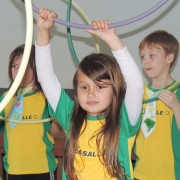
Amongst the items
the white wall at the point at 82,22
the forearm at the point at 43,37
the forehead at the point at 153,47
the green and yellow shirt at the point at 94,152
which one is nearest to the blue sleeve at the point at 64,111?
the green and yellow shirt at the point at 94,152

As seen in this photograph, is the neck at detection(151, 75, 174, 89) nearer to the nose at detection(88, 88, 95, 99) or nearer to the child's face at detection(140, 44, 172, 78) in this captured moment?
the child's face at detection(140, 44, 172, 78)

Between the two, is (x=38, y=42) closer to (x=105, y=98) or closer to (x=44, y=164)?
(x=105, y=98)

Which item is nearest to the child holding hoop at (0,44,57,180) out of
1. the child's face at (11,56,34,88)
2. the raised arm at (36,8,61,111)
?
the child's face at (11,56,34,88)

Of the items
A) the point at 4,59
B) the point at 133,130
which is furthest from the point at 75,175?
the point at 4,59

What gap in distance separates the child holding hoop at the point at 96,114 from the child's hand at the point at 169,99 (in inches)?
20.4

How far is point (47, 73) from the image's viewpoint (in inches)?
69.5

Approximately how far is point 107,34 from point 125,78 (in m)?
0.20

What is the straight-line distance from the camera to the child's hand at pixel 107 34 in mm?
1606

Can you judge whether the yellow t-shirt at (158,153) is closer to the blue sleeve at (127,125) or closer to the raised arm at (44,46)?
the blue sleeve at (127,125)

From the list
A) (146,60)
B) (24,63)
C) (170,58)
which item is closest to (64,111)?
(24,63)

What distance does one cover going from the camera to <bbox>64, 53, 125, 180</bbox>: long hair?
1726 millimetres

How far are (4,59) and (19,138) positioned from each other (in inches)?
54.2

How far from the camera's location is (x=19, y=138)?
2.49m

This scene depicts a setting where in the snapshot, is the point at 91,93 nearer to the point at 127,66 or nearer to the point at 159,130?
the point at 127,66
